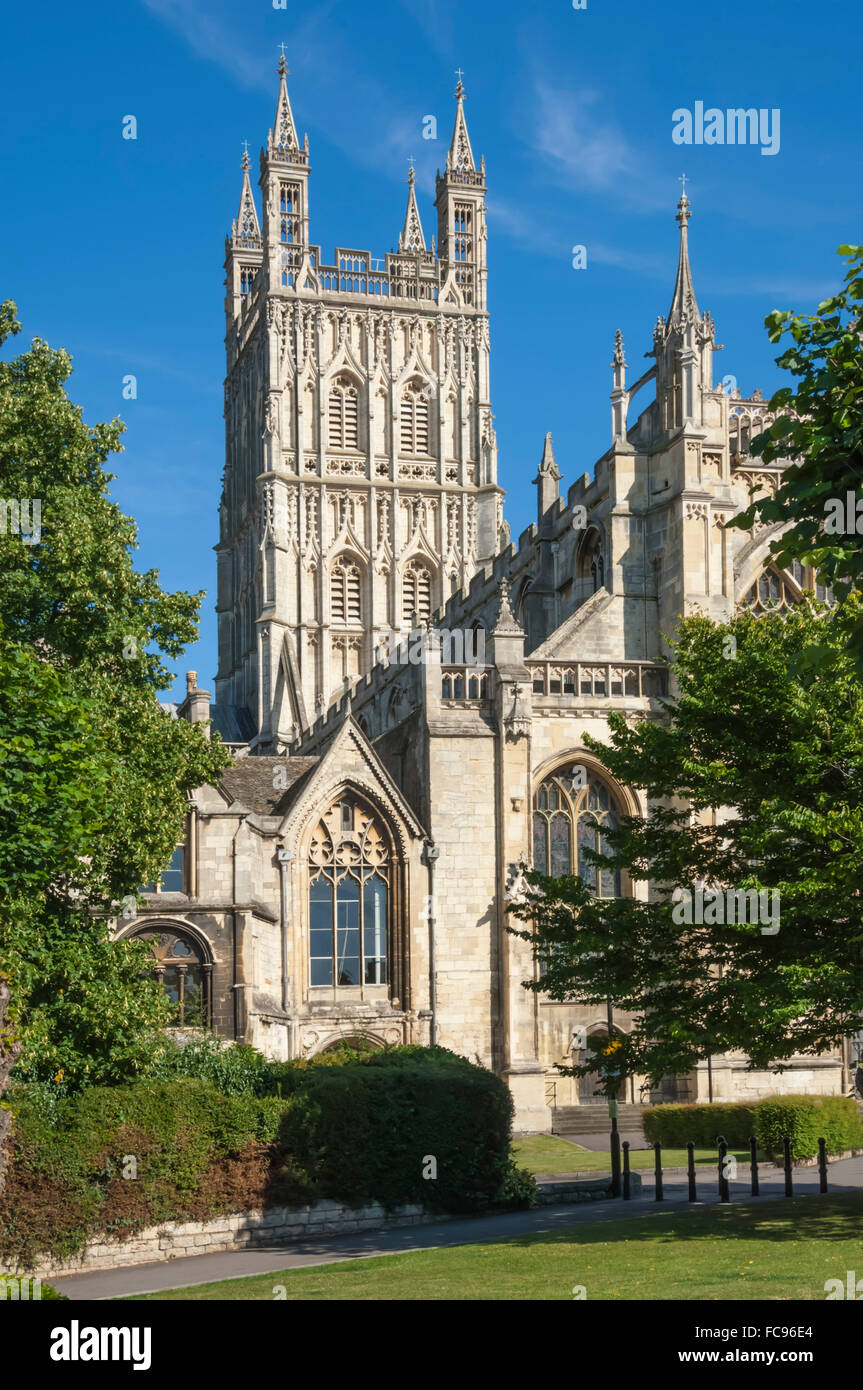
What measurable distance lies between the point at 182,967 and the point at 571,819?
1082cm

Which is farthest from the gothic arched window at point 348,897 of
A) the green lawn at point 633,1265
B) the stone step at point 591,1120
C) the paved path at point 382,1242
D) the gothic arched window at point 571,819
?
the green lawn at point 633,1265

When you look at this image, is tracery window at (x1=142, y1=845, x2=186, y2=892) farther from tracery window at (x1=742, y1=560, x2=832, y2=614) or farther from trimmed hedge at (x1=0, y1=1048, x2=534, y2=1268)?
tracery window at (x1=742, y1=560, x2=832, y2=614)

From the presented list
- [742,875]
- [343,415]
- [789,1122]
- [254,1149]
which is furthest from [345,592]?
[742,875]

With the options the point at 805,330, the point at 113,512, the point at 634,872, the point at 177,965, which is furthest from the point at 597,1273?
the point at 177,965

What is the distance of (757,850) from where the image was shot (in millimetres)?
21391

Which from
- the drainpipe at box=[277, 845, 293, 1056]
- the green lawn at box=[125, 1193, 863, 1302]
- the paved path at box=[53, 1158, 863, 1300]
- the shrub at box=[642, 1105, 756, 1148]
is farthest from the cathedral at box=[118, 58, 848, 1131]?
the green lawn at box=[125, 1193, 863, 1302]

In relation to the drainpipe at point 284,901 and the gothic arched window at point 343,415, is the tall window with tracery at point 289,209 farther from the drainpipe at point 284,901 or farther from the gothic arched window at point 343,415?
the drainpipe at point 284,901

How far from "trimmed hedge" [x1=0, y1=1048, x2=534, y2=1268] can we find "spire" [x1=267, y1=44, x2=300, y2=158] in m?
69.8

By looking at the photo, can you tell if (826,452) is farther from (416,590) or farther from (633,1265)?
(416,590)

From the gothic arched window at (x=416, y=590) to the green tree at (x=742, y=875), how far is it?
190 feet

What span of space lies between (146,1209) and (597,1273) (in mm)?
7850

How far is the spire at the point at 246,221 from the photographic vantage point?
93.1m

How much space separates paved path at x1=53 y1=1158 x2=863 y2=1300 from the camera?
20312 millimetres
